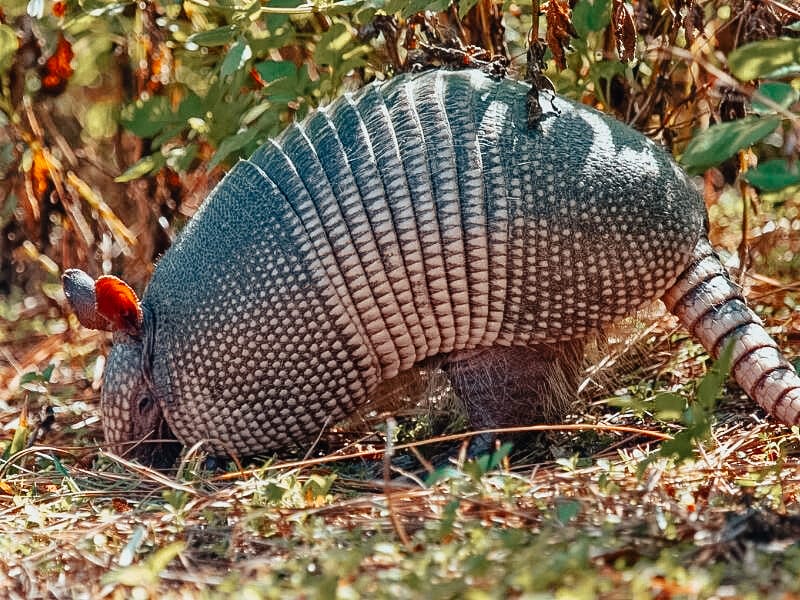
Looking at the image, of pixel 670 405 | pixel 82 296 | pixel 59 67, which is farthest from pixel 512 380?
pixel 59 67

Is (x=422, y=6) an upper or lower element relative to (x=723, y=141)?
upper

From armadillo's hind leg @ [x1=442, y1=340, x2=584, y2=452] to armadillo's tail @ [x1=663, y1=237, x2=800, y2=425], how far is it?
1.88 ft

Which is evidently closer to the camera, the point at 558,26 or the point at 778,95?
the point at 778,95

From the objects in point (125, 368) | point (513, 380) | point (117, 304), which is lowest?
point (513, 380)

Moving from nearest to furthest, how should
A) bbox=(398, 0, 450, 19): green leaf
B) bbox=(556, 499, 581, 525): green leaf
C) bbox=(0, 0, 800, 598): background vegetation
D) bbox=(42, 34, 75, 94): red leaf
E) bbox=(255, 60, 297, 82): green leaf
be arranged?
bbox=(0, 0, 800, 598): background vegetation, bbox=(556, 499, 581, 525): green leaf, bbox=(398, 0, 450, 19): green leaf, bbox=(255, 60, 297, 82): green leaf, bbox=(42, 34, 75, 94): red leaf

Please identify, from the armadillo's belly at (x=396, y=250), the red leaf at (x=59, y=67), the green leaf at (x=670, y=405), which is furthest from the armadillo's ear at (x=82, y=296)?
the green leaf at (x=670, y=405)

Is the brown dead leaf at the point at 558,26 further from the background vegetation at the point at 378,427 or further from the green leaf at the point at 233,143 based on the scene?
the green leaf at the point at 233,143

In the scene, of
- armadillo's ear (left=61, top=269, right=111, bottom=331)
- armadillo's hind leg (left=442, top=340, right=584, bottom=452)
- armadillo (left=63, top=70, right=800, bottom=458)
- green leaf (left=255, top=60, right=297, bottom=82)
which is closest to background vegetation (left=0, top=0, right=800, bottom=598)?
green leaf (left=255, top=60, right=297, bottom=82)

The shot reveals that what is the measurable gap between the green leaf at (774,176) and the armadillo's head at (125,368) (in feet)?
9.36

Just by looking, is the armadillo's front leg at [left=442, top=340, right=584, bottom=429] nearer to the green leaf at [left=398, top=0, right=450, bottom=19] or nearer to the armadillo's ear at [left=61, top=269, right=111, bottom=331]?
the green leaf at [left=398, top=0, right=450, bottom=19]

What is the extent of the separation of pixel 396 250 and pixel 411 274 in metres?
0.12

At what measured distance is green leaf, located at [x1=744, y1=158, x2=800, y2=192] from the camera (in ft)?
11.3

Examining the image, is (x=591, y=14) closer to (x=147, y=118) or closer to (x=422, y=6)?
(x=422, y=6)

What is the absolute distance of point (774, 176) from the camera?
11.4 feet
